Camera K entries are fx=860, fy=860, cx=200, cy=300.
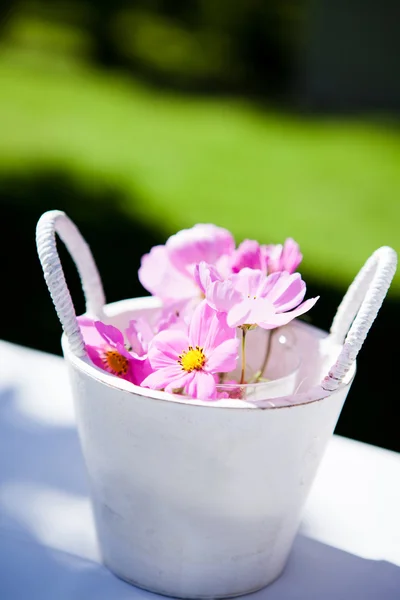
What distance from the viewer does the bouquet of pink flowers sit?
0.65 metres

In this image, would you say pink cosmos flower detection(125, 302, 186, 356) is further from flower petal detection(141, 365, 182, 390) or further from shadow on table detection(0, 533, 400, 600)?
shadow on table detection(0, 533, 400, 600)

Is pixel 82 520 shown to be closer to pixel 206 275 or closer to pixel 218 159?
pixel 206 275

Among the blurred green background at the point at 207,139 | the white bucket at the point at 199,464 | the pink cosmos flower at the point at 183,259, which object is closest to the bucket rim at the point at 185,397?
the white bucket at the point at 199,464

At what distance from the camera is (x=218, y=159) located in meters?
3.51

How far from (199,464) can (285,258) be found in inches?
7.4

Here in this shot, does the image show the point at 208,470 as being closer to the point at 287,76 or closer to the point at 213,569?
the point at 213,569

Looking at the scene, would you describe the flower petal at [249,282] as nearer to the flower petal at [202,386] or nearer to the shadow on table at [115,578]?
the flower petal at [202,386]

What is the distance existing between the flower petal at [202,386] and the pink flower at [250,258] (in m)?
0.12

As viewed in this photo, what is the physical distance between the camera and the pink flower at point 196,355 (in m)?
0.64

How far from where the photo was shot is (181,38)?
573cm

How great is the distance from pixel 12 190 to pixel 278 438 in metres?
2.61

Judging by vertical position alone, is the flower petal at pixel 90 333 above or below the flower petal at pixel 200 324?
below

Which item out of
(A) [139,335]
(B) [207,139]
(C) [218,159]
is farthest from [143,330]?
(B) [207,139]

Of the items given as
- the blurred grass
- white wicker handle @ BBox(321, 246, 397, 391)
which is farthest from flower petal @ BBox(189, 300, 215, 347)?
the blurred grass
